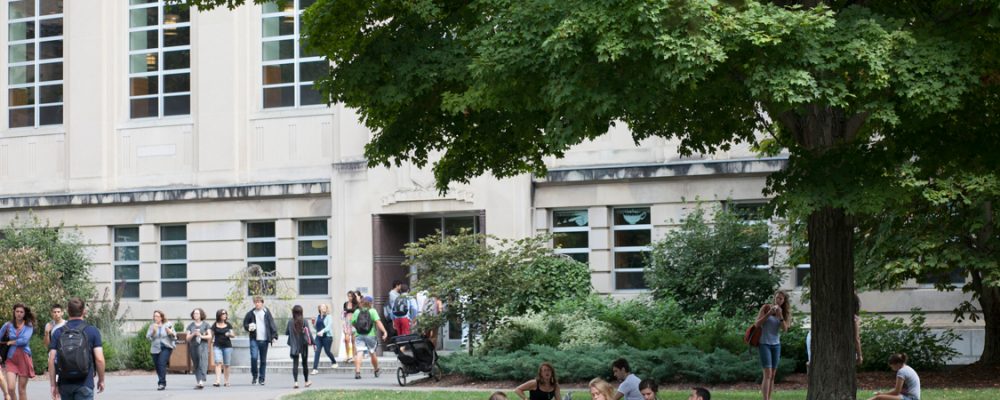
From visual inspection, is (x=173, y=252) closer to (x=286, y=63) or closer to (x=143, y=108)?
(x=143, y=108)

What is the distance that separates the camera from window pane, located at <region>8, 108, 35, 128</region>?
39562 millimetres

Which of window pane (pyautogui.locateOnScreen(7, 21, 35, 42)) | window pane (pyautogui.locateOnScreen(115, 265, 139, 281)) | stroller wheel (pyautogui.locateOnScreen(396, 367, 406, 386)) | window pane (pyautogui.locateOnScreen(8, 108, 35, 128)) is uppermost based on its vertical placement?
window pane (pyautogui.locateOnScreen(7, 21, 35, 42))

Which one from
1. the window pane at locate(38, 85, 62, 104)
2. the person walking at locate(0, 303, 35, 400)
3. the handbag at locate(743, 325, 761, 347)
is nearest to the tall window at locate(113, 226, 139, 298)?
the window pane at locate(38, 85, 62, 104)

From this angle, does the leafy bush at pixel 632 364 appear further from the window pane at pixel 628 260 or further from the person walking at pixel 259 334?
the window pane at pixel 628 260

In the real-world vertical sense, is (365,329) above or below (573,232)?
below

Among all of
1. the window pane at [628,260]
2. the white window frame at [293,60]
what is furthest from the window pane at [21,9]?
the window pane at [628,260]

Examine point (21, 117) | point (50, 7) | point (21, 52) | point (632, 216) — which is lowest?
point (632, 216)

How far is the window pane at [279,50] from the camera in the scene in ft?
119

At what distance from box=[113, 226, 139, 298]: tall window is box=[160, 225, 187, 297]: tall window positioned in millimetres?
763

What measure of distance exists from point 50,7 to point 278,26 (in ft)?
24.7

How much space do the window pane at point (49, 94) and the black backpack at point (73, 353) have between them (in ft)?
85.7

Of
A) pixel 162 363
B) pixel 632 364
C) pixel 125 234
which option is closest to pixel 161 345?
pixel 162 363

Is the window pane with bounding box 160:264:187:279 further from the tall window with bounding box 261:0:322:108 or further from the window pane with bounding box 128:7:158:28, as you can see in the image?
the window pane with bounding box 128:7:158:28

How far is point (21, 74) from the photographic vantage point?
3975 cm
